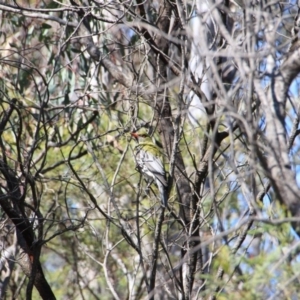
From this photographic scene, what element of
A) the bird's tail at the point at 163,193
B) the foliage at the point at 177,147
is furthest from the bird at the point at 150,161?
the foliage at the point at 177,147

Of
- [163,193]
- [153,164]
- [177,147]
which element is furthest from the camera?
[153,164]

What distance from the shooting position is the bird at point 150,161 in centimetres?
595

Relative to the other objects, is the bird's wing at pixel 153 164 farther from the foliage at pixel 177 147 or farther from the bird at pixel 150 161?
the foliage at pixel 177 147

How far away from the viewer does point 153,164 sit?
21.4ft

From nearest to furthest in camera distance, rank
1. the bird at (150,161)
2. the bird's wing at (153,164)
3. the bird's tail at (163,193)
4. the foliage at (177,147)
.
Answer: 1. the foliage at (177,147)
2. the bird's tail at (163,193)
3. the bird at (150,161)
4. the bird's wing at (153,164)

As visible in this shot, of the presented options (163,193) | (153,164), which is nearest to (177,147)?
(163,193)

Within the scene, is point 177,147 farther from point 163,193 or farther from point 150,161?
point 150,161

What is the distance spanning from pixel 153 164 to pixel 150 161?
0.10 meters

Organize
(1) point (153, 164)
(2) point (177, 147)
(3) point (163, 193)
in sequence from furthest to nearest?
(1) point (153, 164) → (3) point (163, 193) → (2) point (177, 147)

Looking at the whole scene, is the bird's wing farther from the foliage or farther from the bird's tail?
the foliage

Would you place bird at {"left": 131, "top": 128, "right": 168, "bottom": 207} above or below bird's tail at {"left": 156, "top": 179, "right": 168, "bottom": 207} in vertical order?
above

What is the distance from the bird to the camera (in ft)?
19.5

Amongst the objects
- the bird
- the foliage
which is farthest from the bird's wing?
the foliage

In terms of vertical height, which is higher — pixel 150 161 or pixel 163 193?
pixel 150 161
